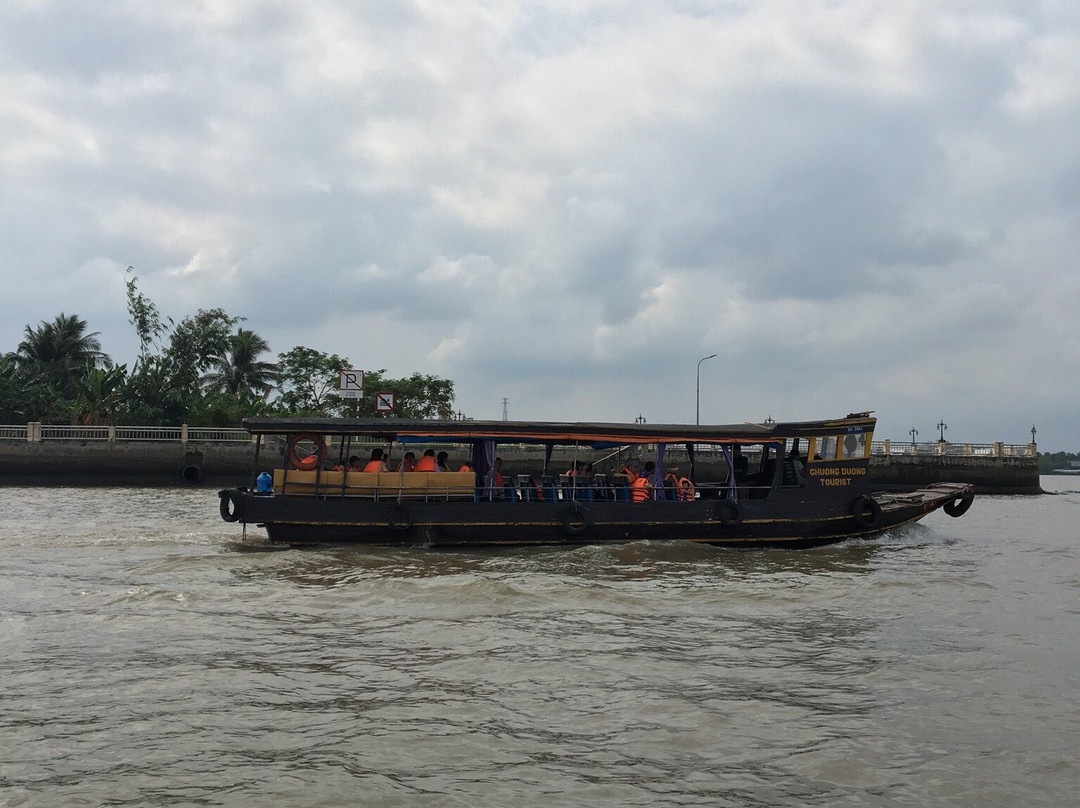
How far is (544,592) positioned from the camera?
40.8 feet

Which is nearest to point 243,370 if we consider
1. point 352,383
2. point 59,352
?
point 59,352

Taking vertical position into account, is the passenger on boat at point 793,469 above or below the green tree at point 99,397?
below

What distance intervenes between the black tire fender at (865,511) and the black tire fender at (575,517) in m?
5.47

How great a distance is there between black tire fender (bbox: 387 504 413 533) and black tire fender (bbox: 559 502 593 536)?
277cm

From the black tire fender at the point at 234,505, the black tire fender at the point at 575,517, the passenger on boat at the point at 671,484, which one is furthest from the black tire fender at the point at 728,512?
the black tire fender at the point at 234,505

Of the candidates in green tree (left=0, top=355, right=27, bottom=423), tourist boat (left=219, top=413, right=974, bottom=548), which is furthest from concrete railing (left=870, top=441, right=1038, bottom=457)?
green tree (left=0, top=355, right=27, bottom=423)

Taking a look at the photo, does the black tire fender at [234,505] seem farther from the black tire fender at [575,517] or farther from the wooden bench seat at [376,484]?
the black tire fender at [575,517]

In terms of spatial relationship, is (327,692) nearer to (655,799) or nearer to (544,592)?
(655,799)

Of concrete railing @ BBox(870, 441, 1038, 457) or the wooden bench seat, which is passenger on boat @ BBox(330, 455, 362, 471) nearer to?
the wooden bench seat

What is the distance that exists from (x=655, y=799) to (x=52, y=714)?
4.66 metres

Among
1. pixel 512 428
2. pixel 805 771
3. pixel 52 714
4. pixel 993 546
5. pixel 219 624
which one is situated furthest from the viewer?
pixel 993 546

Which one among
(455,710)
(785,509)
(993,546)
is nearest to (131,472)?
(785,509)

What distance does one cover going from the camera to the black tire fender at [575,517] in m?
16.9

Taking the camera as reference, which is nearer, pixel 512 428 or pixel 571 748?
pixel 571 748
